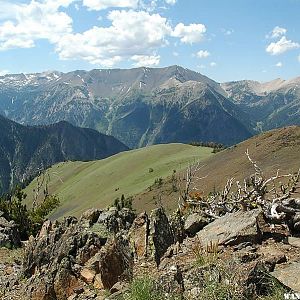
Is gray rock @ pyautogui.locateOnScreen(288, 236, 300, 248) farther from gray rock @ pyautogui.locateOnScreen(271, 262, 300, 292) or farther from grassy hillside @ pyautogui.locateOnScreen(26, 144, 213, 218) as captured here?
grassy hillside @ pyautogui.locateOnScreen(26, 144, 213, 218)

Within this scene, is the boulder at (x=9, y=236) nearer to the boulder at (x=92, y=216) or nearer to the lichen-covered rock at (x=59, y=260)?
the lichen-covered rock at (x=59, y=260)

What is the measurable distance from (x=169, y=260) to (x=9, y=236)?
21.3 m

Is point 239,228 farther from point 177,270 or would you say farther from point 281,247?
point 177,270

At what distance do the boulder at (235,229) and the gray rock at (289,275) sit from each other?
86.8 inches

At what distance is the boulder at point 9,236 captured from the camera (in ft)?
97.1

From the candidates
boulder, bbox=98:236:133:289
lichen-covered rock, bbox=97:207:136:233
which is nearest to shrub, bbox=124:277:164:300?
boulder, bbox=98:236:133:289

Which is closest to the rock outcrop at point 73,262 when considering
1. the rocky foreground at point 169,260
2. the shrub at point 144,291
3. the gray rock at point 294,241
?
the rocky foreground at point 169,260

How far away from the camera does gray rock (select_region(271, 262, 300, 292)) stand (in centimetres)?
922

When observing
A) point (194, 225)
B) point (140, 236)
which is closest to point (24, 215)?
point (194, 225)

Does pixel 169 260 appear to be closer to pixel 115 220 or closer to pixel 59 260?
pixel 59 260

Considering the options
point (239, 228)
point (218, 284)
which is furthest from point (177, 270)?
point (239, 228)

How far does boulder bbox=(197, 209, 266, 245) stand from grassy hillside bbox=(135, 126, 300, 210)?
9085cm

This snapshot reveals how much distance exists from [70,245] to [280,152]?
12265 cm

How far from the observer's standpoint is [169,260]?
40.1ft
